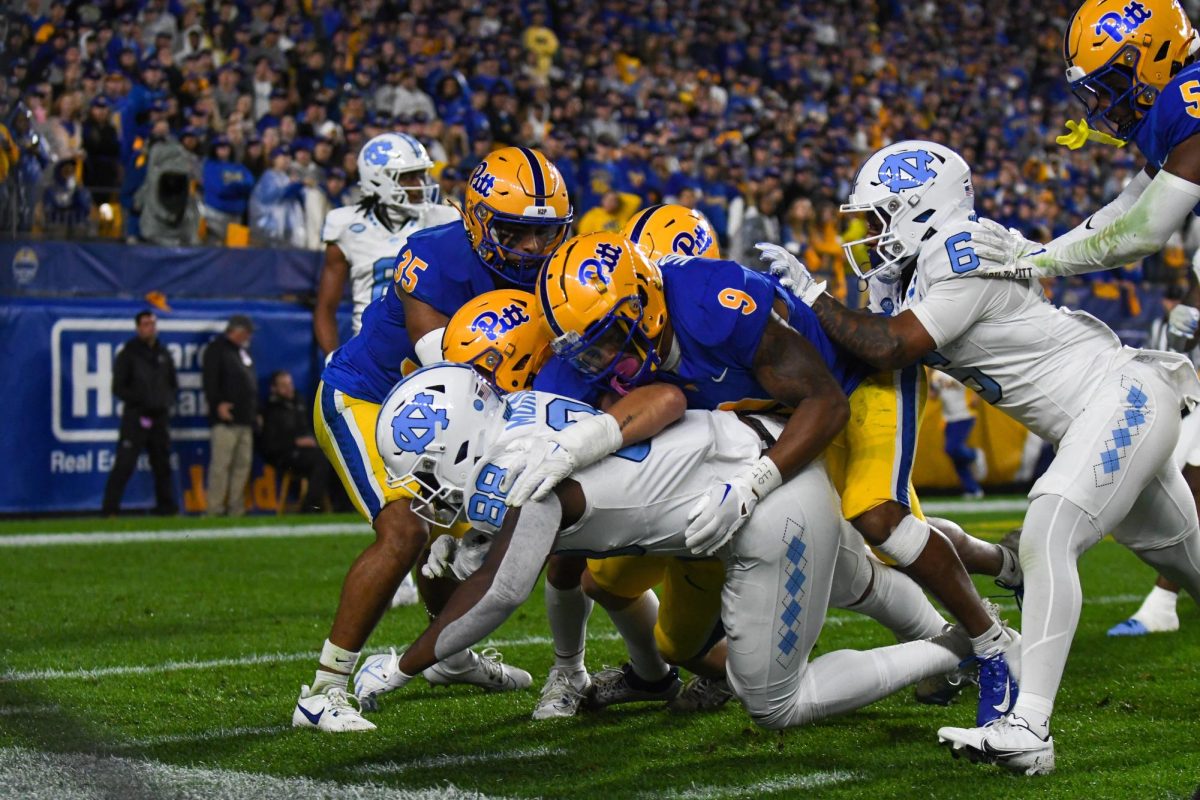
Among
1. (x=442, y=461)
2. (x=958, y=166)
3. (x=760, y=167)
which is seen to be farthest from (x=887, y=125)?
(x=442, y=461)

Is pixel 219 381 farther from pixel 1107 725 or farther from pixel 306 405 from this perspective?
pixel 1107 725

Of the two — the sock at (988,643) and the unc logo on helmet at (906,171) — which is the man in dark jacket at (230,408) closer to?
the unc logo on helmet at (906,171)

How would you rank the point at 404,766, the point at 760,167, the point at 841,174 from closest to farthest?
the point at 404,766 < the point at 760,167 < the point at 841,174

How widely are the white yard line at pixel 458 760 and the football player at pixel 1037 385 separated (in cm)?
107

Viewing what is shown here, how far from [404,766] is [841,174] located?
12701 millimetres

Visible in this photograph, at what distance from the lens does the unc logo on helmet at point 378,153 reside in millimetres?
7016

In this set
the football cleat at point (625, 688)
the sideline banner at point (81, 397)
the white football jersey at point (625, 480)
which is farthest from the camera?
the sideline banner at point (81, 397)

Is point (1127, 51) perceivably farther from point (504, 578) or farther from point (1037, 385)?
point (504, 578)

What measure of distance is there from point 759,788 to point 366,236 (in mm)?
4474

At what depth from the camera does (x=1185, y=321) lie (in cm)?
624

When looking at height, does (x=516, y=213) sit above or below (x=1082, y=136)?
below

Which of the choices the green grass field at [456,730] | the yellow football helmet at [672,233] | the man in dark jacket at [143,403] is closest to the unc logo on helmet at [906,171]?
the yellow football helmet at [672,233]

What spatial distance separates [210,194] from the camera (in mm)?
11148

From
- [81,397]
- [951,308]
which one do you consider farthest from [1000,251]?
[81,397]
